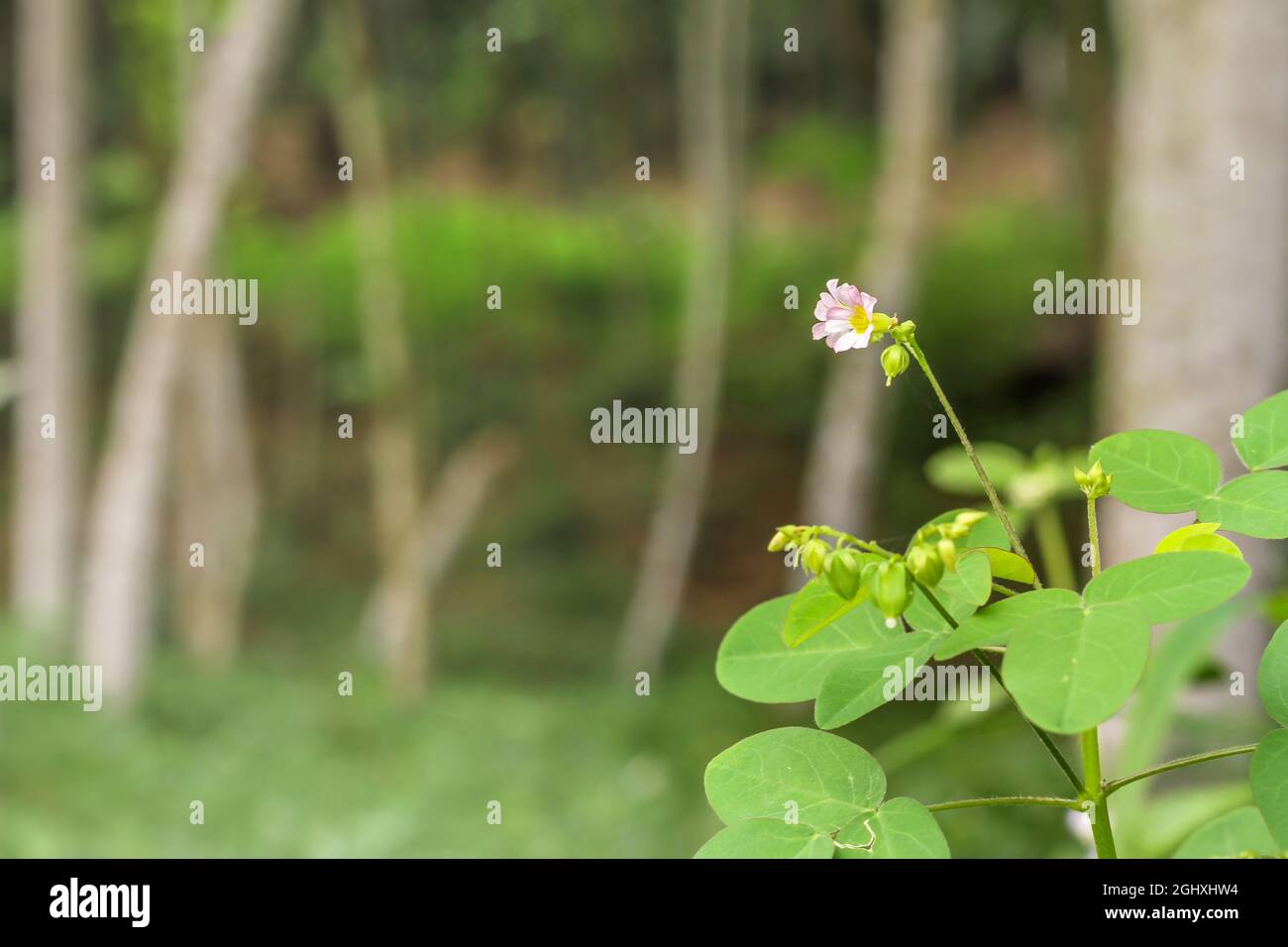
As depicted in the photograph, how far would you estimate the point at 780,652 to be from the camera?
0.46m

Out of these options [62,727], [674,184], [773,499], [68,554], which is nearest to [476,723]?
[62,727]

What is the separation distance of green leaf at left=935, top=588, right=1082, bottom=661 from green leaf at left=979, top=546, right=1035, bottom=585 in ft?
0.10

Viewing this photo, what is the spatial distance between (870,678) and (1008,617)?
6 centimetres

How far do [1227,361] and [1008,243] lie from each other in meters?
6.04

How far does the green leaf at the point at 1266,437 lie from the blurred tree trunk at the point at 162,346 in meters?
3.99

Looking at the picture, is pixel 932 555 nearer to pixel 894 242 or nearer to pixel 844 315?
pixel 844 315

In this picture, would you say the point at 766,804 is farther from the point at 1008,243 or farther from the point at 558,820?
the point at 1008,243

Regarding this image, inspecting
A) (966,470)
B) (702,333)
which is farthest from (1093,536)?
(702,333)

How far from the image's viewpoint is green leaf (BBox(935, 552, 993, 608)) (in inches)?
16.0

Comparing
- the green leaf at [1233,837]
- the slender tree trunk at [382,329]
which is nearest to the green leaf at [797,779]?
the green leaf at [1233,837]

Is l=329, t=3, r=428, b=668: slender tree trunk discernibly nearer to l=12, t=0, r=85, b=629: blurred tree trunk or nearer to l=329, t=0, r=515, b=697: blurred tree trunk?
l=329, t=0, r=515, b=697: blurred tree trunk

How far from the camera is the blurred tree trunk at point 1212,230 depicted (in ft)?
6.56

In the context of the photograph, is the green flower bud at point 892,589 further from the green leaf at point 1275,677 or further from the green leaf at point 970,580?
the green leaf at point 1275,677

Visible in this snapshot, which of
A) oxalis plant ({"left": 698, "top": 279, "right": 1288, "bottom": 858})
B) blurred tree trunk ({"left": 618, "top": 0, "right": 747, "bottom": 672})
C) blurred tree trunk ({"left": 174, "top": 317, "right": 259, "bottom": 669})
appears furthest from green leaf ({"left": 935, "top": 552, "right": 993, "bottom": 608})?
blurred tree trunk ({"left": 174, "top": 317, "right": 259, "bottom": 669})
